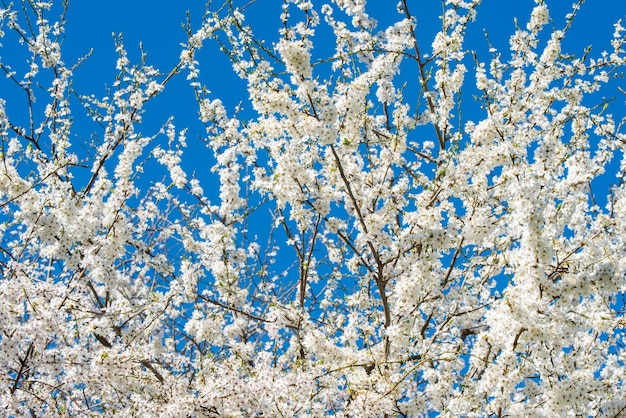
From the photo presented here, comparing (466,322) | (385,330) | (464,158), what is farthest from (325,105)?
(466,322)

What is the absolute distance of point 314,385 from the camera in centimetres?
623

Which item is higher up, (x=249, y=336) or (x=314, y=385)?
(x=249, y=336)

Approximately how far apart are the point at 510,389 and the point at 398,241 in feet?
5.37

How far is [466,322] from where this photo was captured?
26.2 ft

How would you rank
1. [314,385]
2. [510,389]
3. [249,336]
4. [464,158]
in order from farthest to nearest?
[249,336]
[464,158]
[314,385]
[510,389]

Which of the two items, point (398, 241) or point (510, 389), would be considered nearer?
point (510, 389)

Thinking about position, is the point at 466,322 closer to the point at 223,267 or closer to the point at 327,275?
the point at 327,275

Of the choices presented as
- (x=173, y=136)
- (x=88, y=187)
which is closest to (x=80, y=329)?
(x=88, y=187)

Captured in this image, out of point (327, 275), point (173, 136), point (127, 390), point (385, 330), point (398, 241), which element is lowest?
point (127, 390)

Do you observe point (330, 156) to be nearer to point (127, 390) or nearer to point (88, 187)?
point (88, 187)

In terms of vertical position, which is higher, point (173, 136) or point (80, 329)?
point (173, 136)

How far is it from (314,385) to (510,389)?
1755 millimetres

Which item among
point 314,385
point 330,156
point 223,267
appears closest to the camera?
point 314,385

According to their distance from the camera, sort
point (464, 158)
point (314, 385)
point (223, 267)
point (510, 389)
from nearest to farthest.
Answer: point (510, 389), point (314, 385), point (464, 158), point (223, 267)
